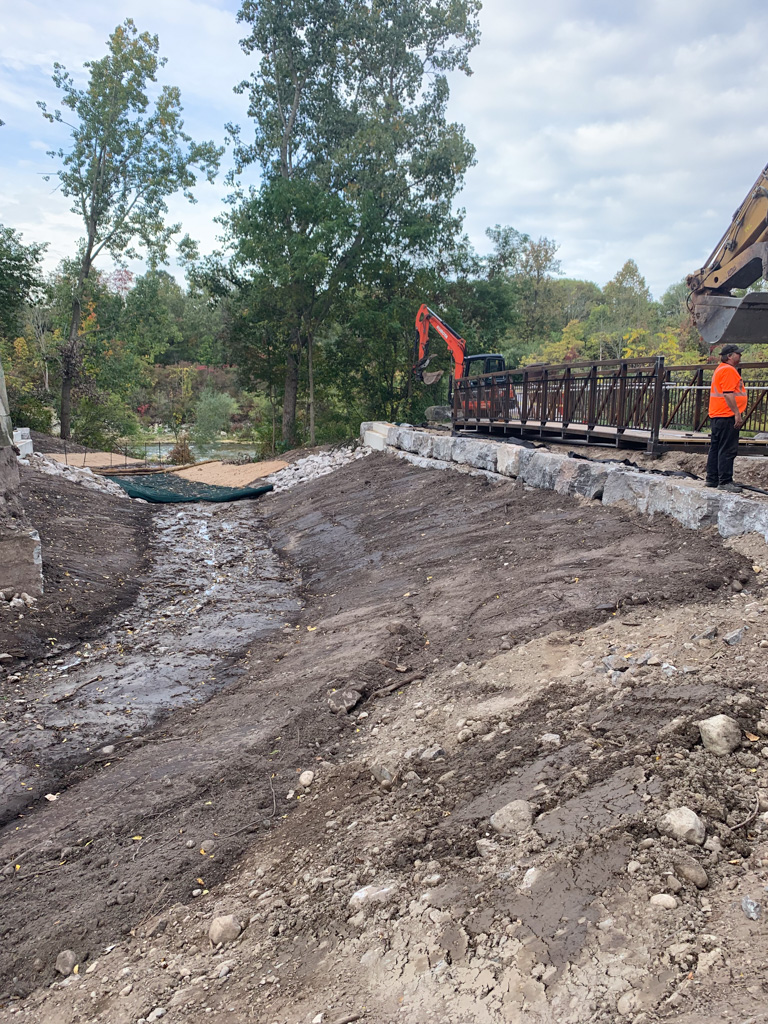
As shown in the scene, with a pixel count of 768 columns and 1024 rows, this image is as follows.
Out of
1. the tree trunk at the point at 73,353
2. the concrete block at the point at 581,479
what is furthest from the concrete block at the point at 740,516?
the tree trunk at the point at 73,353

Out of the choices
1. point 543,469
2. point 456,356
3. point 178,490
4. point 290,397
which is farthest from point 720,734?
point 290,397

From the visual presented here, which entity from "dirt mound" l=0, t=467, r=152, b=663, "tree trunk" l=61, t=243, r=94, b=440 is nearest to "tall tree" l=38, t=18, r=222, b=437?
"tree trunk" l=61, t=243, r=94, b=440

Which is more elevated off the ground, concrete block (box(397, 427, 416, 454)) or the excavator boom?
the excavator boom

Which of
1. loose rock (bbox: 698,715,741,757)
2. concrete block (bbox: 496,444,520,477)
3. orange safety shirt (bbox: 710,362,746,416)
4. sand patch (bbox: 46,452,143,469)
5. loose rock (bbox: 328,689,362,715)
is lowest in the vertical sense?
sand patch (bbox: 46,452,143,469)

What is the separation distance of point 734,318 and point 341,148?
21.8m

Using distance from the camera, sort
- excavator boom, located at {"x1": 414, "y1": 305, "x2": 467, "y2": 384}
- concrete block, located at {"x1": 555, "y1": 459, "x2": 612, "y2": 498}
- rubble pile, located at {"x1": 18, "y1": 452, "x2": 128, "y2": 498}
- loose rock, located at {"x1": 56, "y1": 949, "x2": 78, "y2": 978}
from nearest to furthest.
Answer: loose rock, located at {"x1": 56, "y1": 949, "x2": 78, "y2": 978} → concrete block, located at {"x1": 555, "y1": 459, "x2": 612, "y2": 498} → rubble pile, located at {"x1": 18, "y1": 452, "x2": 128, "y2": 498} → excavator boom, located at {"x1": 414, "y1": 305, "x2": 467, "y2": 384}

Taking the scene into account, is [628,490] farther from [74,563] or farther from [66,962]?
[74,563]

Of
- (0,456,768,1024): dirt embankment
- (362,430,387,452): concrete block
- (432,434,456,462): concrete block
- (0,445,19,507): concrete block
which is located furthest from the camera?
(362,430,387,452): concrete block

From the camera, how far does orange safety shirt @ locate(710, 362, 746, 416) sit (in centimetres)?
704

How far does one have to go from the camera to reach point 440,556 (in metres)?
8.70

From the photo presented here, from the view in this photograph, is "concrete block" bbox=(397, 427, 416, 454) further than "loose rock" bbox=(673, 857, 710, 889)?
Yes

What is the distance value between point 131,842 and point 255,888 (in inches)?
40.4

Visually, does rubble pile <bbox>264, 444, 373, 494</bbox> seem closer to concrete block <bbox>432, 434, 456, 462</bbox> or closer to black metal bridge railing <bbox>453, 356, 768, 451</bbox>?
concrete block <bbox>432, 434, 456, 462</bbox>

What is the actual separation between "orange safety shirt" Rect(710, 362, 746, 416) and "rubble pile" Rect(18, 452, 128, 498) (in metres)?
13.0
